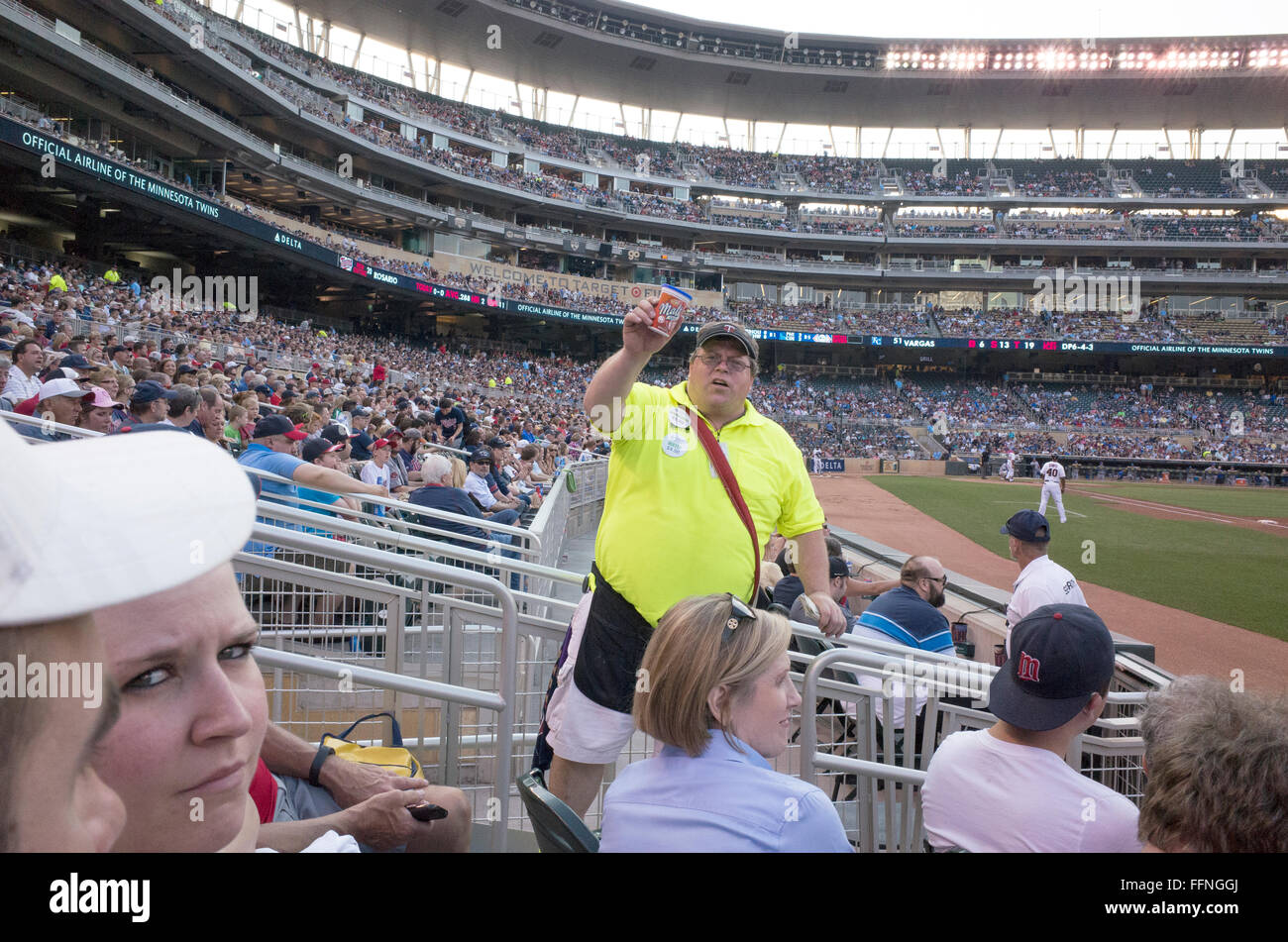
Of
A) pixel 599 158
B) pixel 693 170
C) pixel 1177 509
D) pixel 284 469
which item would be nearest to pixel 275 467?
pixel 284 469

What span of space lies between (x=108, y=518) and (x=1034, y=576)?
5633 mm

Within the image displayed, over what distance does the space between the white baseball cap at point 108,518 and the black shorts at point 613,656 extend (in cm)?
205

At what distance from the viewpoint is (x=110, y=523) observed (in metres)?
0.70

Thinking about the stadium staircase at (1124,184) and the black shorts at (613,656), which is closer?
the black shorts at (613,656)

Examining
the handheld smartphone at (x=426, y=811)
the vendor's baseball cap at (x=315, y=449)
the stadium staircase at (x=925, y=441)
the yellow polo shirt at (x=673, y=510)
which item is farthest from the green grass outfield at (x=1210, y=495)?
the handheld smartphone at (x=426, y=811)

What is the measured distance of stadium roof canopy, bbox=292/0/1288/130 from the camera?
4956 cm

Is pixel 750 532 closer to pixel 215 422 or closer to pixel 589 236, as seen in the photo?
pixel 215 422

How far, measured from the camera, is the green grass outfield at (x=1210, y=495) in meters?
25.6

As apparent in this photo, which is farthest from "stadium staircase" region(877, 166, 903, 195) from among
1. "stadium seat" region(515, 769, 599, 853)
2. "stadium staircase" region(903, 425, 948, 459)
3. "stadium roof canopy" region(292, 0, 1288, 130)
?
"stadium seat" region(515, 769, 599, 853)

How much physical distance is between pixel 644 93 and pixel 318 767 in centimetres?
6082

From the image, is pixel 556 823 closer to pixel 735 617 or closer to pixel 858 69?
pixel 735 617

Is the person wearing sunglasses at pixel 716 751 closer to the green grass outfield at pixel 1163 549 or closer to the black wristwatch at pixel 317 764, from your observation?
the black wristwatch at pixel 317 764

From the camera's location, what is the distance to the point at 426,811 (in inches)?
74.9
